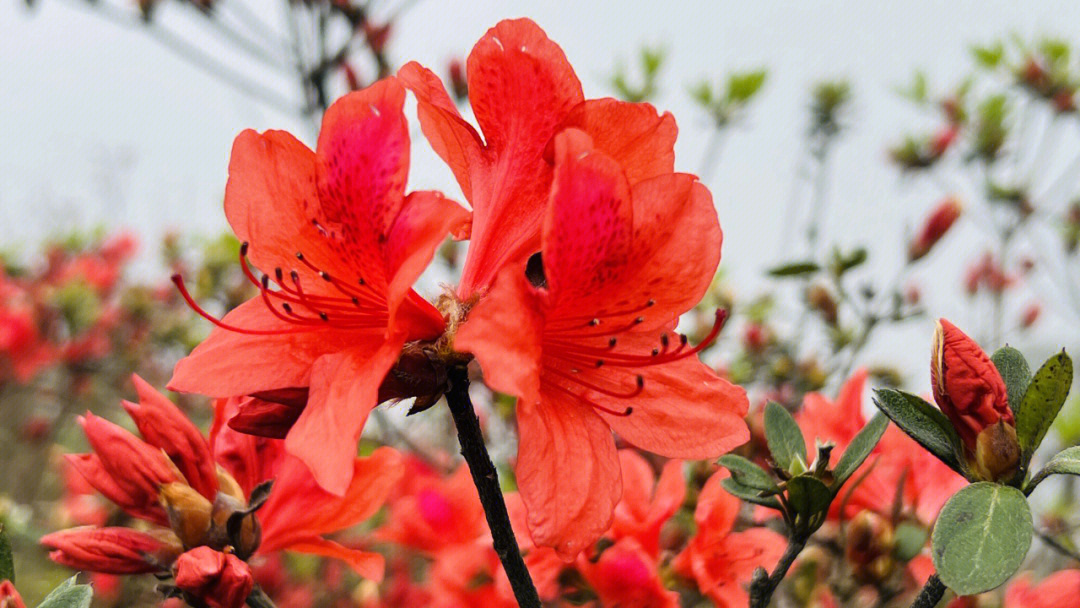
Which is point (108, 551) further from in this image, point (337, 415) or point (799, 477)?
point (799, 477)

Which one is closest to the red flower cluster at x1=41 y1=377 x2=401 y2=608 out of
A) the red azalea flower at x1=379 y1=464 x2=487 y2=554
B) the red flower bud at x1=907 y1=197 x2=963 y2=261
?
the red azalea flower at x1=379 y1=464 x2=487 y2=554

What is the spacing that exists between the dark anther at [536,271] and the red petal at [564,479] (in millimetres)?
98

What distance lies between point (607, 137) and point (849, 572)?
798mm

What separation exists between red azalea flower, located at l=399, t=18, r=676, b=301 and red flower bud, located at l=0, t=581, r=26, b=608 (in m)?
0.46

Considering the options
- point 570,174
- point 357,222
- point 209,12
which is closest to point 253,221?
point 357,222

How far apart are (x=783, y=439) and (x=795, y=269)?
614 mm

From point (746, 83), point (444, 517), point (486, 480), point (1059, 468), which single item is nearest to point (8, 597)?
point (486, 480)

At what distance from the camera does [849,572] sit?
129cm

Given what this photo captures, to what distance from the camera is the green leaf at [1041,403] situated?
745 mm

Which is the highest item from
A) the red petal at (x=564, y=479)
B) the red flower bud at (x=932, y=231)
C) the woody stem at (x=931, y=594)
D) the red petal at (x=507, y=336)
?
the red flower bud at (x=932, y=231)

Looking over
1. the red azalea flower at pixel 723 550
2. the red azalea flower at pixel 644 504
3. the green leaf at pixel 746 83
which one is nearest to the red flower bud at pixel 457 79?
the green leaf at pixel 746 83

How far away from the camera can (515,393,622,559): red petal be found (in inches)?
29.1

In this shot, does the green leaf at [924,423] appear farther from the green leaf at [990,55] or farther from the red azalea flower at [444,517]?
the green leaf at [990,55]

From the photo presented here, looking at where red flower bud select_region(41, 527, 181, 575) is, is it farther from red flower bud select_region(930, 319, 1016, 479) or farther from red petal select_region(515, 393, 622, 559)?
red flower bud select_region(930, 319, 1016, 479)
